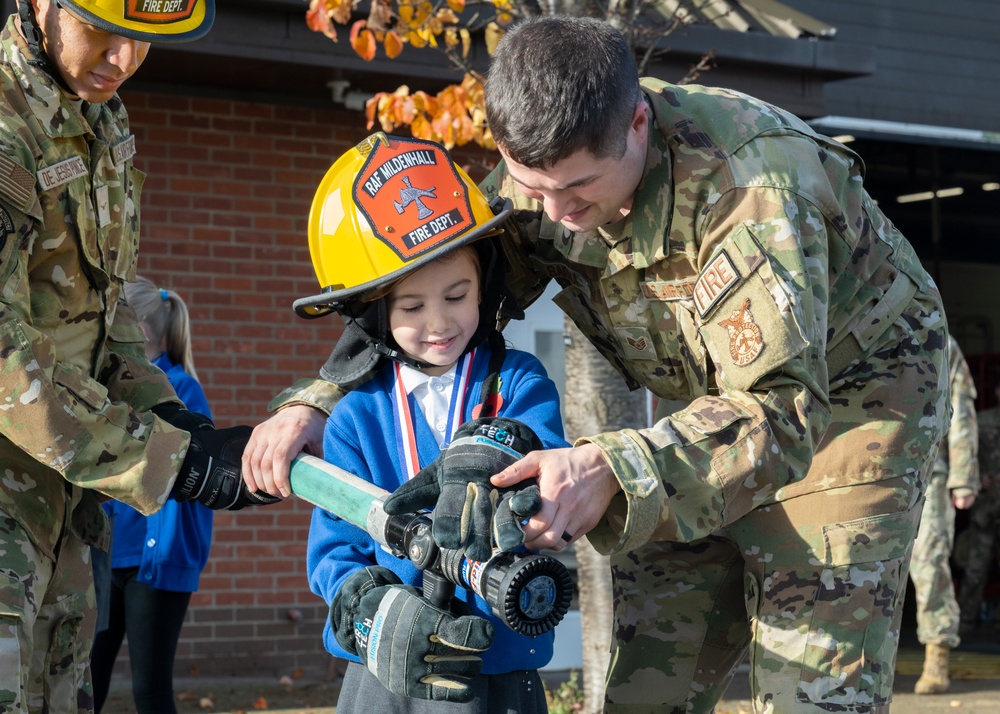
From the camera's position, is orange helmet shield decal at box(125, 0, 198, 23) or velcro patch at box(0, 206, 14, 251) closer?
velcro patch at box(0, 206, 14, 251)

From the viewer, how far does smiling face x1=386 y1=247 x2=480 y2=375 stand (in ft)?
8.73

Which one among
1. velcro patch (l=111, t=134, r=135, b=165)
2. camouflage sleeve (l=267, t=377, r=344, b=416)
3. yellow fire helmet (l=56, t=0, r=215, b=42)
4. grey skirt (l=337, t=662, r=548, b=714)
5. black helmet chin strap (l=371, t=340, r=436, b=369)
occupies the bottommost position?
grey skirt (l=337, t=662, r=548, b=714)

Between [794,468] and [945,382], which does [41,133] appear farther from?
[945,382]

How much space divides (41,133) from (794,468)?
1.90 m

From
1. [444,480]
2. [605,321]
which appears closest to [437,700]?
[444,480]

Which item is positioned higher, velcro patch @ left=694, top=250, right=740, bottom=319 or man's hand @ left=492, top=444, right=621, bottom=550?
velcro patch @ left=694, top=250, right=740, bottom=319

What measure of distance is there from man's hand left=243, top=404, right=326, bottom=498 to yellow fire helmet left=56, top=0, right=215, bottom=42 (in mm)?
969

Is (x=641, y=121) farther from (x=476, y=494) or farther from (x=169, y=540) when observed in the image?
(x=169, y=540)

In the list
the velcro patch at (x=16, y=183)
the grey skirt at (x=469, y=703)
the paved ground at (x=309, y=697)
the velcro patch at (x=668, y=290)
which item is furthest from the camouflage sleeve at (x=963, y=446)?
the velcro patch at (x=16, y=183)

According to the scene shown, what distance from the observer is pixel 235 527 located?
7082 mm

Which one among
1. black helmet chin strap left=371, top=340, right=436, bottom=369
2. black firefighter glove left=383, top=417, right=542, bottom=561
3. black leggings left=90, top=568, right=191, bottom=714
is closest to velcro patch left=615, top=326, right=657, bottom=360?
black helmet chin strap left=371, top=340, right=436, bottom=369

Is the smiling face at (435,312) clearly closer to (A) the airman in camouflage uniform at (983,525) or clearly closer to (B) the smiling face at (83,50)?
(B) the smiling face at (83,50)

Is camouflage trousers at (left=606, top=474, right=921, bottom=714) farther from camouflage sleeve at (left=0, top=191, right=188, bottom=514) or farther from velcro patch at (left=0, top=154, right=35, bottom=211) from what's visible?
velcro patch at (left=0, top=154, right=35, bottom=211)

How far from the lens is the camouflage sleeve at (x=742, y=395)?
90.4 inches
